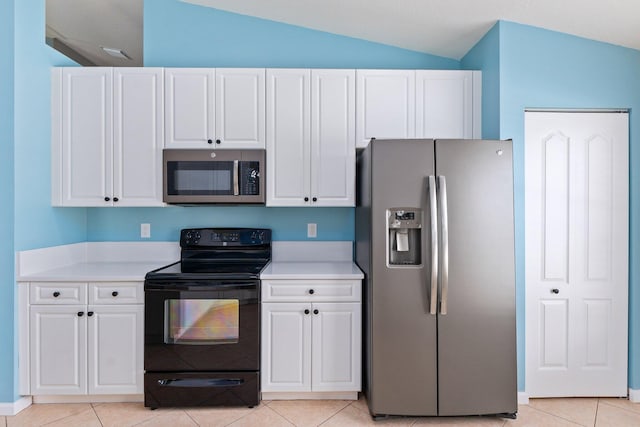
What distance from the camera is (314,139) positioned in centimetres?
274

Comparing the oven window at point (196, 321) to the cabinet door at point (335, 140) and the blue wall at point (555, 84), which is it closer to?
the cabinet door at point (335, 140)

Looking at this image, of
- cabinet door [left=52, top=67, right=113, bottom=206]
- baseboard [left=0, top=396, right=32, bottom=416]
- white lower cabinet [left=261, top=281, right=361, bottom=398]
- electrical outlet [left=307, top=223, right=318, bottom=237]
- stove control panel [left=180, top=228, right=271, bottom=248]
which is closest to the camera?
baseboard [left=0, top=396, right=32, bottom=416]

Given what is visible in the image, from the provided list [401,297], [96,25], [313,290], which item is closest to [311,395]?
[313,290]

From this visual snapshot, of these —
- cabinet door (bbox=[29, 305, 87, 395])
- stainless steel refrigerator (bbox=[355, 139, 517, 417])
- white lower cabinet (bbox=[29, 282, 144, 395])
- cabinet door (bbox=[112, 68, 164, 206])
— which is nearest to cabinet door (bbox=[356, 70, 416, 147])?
stainless steel refrigerator (bbox=[355, 139, 517, 417])

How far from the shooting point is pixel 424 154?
2268 mm

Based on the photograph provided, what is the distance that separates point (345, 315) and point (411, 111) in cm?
151

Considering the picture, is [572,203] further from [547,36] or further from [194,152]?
[194,152]

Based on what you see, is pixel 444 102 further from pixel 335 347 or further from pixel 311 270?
pixel 335 347

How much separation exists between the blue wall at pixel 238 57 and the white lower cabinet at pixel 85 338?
0.71 meters

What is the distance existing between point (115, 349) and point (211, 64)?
7.12ft

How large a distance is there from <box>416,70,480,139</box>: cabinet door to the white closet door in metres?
0.42

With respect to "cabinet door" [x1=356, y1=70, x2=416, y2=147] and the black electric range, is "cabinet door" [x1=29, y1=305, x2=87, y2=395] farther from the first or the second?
"cabinet door" [x1=356, y1=70, x2=416, y2=147]

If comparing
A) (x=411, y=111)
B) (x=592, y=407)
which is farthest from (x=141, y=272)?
(x=592, y=407)

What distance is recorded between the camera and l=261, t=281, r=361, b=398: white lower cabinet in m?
2.45
